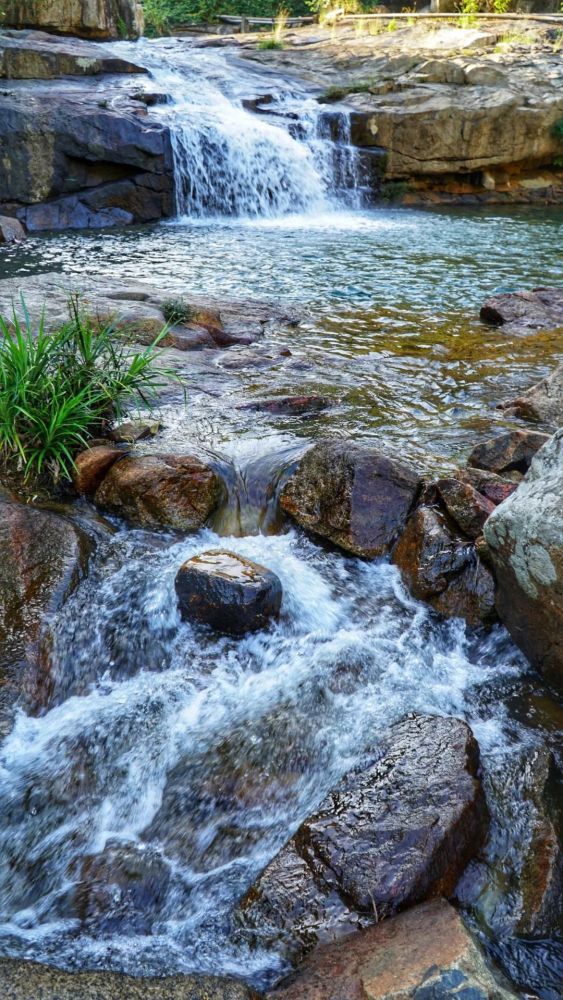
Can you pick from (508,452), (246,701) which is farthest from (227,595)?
→ (508,452)

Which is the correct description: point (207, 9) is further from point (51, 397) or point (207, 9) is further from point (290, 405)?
point (51, 397)

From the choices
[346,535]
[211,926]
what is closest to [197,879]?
[211,926]

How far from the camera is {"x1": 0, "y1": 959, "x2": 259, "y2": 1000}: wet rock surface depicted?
1.95 m

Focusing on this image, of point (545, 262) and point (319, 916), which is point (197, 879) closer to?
point (319, 916)

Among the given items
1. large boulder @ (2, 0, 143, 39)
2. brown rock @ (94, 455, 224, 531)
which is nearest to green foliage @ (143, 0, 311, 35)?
large boulder @ (2, 0, 143, 39)

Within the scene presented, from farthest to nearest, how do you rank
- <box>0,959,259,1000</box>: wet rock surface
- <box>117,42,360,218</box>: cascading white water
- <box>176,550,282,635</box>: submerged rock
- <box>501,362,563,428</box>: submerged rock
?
<box>117,42,360,218</box>: cascading white water < <box>501,362,563,428</box>: submerged rock < <box>176,550,282,635</box>: submerged rock < <box>0,959,259,1000</box>: wet rock surface

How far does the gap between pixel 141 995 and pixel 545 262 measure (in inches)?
385

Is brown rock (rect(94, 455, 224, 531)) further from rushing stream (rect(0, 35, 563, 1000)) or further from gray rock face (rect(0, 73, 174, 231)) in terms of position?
gray rock face (rect(0, 73, 174, 231))

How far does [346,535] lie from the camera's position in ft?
13.1

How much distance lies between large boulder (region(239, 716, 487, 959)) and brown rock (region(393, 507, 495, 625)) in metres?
1.02

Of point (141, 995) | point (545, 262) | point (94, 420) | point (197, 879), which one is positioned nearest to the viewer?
point (141, 995)

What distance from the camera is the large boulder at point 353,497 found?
395cm

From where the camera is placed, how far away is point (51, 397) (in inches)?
162

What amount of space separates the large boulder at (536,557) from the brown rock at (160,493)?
157 cm
